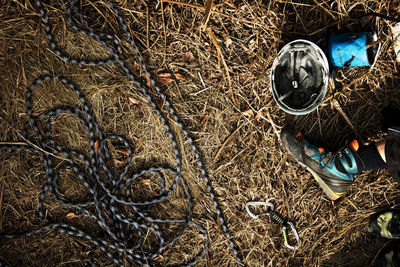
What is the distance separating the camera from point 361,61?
2357mm

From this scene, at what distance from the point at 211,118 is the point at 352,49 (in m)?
1.25

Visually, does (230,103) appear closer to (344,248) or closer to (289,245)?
(289,245)

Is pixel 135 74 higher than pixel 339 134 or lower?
higher

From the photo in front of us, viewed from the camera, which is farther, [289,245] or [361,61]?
[289,245]

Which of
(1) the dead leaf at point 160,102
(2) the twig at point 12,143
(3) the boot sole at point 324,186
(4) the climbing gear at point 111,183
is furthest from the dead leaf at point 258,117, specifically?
(2) the twig at point 12,143

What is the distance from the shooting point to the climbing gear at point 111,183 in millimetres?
2576

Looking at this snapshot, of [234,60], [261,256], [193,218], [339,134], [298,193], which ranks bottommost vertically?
[261,256]

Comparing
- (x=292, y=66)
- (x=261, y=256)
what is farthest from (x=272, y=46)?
(x=261, y=256)

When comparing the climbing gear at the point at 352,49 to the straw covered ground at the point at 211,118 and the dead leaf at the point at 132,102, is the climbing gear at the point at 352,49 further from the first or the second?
the dead leaf at the point at 132,102

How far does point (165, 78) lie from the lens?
2.61 meters

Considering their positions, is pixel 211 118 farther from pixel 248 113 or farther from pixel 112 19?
pixel 112 19

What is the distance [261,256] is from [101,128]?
6.01 feet

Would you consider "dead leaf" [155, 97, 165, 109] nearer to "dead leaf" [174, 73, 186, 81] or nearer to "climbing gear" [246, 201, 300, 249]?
"dead leaf" [174, 73, 186, 81]

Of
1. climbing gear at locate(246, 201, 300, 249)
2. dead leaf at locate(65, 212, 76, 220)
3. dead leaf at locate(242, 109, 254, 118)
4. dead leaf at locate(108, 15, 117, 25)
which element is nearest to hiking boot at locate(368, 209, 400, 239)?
climbing gear at locate(246, 201, 300, 249)
